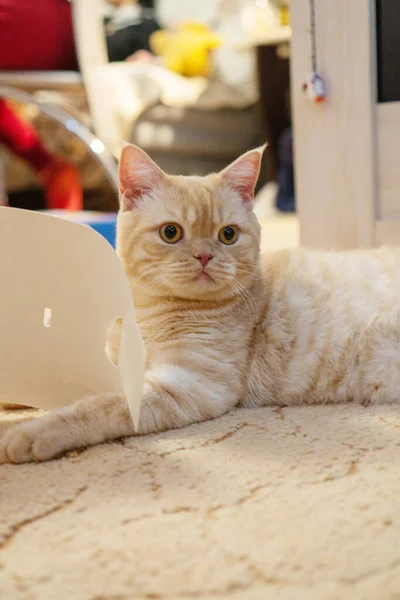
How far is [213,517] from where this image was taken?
86cm

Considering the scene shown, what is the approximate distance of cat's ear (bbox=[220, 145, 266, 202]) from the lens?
148cm

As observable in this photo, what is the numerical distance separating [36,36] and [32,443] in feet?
6.50

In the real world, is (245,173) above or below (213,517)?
above

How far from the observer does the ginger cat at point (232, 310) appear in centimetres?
133

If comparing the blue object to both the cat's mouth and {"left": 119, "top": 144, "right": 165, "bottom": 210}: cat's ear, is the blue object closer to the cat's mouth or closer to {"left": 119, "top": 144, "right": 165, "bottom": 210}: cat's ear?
{"left": 119, "top": 144, "right": 165, "bottom": 210}: cat's ear

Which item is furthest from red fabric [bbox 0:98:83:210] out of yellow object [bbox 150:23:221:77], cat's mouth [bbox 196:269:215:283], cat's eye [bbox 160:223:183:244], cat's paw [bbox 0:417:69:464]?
cat's paw [bbox 0:417:69:464]

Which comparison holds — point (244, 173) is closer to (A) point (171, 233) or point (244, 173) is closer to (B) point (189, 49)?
(A) point (171, 233)

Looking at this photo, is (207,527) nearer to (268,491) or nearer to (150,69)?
(268,491)

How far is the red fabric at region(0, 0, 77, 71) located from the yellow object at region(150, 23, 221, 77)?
199 centimetres

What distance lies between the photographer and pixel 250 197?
1518 millimetres

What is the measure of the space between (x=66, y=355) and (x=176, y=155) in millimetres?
3437

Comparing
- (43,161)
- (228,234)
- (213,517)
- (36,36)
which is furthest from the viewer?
(43,161)

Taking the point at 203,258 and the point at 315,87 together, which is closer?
the point at 203,258

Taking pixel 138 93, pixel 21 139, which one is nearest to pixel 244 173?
pixel 21 139
